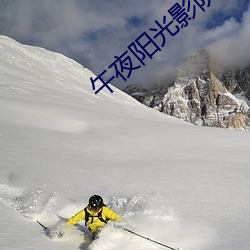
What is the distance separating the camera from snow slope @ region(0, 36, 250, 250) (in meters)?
5.44

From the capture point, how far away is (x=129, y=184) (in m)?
8.04

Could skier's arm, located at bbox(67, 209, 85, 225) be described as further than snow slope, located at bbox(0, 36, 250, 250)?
Yes

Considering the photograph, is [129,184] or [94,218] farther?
[129,184]

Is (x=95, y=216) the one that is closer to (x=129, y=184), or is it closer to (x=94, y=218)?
(x=94, y=218)

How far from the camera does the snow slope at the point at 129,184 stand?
17.8ft

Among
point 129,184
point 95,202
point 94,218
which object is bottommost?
point 94,218

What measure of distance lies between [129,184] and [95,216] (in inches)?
91.1

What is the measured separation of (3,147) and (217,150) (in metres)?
8.27

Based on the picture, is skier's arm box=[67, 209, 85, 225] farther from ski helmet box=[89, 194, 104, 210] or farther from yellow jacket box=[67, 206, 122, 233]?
ski helmet box=[89, 194, 104, 210]

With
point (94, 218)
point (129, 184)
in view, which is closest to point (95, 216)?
point (94, 218)

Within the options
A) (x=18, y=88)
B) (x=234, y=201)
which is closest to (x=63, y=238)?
(x=234, y=201)

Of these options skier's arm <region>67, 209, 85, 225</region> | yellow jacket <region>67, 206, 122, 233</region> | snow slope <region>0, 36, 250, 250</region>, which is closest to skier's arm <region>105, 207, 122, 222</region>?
yellow jacket <region>67, 206, 122, 233</region>

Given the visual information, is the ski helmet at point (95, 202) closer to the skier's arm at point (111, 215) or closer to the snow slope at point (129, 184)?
the skier's arm at point (111, 215)

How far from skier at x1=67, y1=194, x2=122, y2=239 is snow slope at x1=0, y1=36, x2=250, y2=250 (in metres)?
0.24
